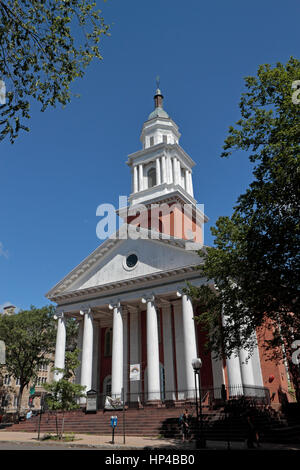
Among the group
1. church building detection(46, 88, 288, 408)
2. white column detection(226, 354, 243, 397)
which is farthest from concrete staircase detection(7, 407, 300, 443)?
church building detection(46, 88, 288, 408)

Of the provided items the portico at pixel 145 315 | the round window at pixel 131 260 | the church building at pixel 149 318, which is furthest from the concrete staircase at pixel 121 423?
the round window at pixel 131 260

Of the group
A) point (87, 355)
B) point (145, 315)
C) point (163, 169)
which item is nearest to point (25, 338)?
point (87, 355)

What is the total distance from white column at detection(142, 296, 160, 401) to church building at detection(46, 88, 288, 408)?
2.7 inches

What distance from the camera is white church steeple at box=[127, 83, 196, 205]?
40.5 m

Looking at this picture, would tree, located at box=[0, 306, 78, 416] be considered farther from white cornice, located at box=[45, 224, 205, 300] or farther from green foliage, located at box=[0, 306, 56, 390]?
white cornice, located at box=[45, 224, 205, 300]

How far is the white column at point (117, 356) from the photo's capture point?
1093 inches

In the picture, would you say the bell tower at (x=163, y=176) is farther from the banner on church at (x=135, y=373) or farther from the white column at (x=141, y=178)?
the banner on church at (x=135, y=373)

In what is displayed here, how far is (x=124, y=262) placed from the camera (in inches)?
1248

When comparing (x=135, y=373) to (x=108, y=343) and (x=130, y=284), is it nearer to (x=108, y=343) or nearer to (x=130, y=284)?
(x=130, y=284)

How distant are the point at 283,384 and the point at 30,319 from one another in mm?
27039

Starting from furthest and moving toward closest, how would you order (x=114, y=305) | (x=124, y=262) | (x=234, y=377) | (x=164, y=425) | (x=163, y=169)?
1. (x=163, y=169)
2. (x=124, y=262)
3. (x=114, y=305)
4. (x=234, y=377)
5. (x=164, y=425)

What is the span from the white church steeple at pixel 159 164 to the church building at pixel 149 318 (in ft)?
2.55

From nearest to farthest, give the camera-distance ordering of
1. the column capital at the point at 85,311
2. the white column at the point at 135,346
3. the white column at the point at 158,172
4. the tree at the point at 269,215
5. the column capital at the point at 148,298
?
1. the tree at the point at 269,215
2. the column capital at the point at 148,298
3. the white column at the point at 135,346
4. the column capital at the point at 85,311
5. the white column at the point at 158,172

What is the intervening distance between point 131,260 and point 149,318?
5559 millimetres
